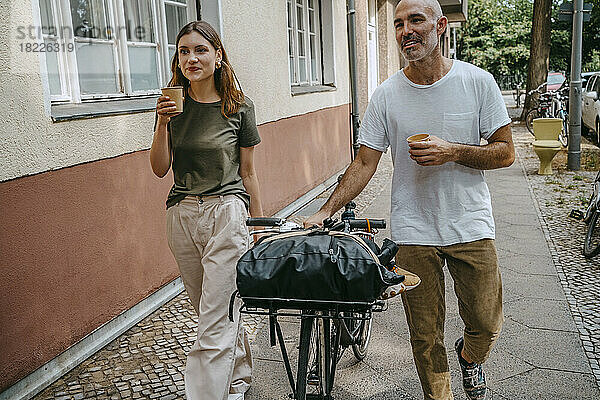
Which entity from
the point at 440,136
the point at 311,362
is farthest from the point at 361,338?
the point at 440,136

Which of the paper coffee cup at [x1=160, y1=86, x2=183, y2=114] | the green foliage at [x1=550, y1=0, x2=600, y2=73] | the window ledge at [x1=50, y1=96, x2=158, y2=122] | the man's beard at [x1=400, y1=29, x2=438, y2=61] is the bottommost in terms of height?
the window ledge at [x1=50, y1=96, x2=158, y2=122]

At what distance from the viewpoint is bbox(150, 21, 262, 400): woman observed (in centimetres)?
320

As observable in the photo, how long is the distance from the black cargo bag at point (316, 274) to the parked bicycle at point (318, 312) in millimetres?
22

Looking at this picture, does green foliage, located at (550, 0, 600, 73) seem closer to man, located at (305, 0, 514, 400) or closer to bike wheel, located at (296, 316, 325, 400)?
man, located at (305, 0, 514, 400)

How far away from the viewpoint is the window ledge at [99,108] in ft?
13.3

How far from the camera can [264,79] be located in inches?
294

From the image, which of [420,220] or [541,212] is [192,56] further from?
[541,212]

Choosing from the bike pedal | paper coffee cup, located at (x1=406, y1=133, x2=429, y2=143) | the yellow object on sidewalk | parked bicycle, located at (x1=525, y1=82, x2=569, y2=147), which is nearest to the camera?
paper coffee cup, located at (x1=406, y1=133, x2=429, y2=143)

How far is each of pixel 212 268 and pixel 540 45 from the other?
769 inches

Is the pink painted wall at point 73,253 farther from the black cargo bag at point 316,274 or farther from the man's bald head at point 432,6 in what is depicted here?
the man's bald head at point 432,6

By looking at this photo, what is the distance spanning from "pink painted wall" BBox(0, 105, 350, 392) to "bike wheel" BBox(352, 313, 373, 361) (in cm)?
177

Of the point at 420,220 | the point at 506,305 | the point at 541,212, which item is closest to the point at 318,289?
the point at 420,220

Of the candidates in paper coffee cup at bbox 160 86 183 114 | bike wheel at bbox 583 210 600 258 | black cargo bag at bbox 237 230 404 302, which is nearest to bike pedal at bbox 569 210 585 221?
bike wheel at bbox 583 210 600 258

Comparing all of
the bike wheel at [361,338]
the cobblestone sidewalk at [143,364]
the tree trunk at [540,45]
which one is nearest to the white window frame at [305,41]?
the cobblestone sidewalk at [143,364]
